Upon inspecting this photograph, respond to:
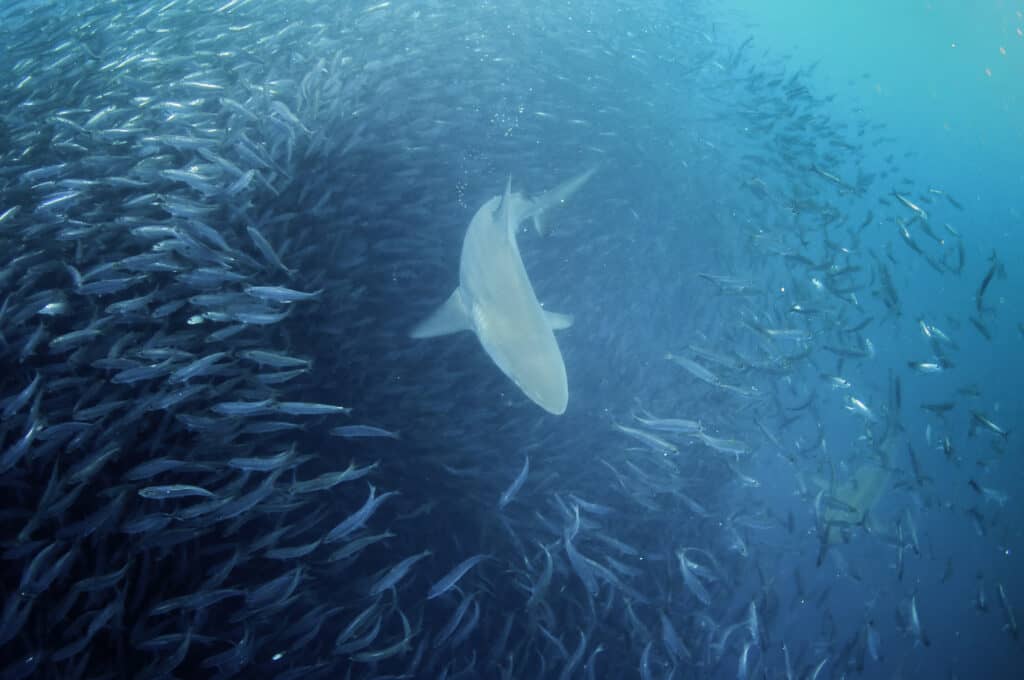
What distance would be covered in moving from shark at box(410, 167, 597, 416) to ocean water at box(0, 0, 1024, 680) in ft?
0.10

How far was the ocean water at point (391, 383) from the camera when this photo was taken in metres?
4.05

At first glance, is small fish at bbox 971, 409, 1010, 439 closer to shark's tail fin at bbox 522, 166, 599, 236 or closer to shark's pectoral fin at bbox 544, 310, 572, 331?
shark's pectoral fin at bbox 544, 310, 572, 331

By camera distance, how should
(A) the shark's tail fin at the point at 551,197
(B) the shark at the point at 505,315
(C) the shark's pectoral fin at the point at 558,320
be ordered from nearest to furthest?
(B) the shark at the point at 505,315 → (C) the shark's pectoral fin at the point at 558,320 → (A) the shark's tail fin at the point at 551,197

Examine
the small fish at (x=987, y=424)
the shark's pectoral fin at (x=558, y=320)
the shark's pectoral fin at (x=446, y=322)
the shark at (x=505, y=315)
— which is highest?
the shark at (x=505, y=315)

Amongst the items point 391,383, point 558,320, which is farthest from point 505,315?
point 391,383

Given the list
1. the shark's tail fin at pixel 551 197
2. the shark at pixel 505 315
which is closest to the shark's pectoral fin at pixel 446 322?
the shark at pixel 505 315

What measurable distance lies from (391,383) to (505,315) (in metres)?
2.11

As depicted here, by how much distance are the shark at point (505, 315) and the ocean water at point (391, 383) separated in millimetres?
30

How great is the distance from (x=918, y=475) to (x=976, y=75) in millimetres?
185121

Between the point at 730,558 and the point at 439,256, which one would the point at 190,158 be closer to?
the point at 439,256

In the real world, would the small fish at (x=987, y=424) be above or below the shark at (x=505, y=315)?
below

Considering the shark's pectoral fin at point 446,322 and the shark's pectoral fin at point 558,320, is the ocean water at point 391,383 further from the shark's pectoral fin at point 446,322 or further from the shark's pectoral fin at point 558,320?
the shark's pectoral fin at point 558,320

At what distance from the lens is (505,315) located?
4.17 m

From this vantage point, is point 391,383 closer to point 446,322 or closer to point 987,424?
point 446,322
